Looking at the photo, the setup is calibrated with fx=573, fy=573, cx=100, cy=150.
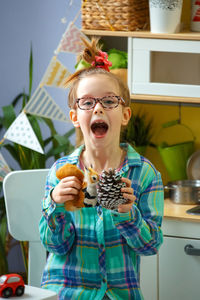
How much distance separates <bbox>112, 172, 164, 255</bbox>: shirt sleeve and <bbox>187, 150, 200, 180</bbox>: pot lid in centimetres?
91

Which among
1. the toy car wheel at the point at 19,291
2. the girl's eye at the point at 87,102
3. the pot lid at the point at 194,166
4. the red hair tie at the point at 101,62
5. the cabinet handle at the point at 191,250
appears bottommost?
the cabinet handle at the point at 191,250

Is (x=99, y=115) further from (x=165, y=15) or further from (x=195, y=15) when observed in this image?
(x=195, y=15)

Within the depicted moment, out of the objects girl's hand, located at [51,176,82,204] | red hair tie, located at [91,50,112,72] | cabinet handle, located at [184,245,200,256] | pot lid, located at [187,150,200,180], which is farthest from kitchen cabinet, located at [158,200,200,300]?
girl's hand, located at [51,176,82,204]

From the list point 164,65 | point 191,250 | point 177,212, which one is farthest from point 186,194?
point 164,65

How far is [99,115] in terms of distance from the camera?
4.96 feet

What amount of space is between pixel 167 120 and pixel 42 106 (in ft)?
2.04

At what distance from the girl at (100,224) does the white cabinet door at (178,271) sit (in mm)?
644

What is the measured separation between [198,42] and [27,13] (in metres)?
1.08

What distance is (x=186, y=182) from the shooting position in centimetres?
251

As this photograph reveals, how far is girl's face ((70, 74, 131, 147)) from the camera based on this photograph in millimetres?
1521

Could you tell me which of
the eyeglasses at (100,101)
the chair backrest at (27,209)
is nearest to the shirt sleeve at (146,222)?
the eyeglasses at (100,101)

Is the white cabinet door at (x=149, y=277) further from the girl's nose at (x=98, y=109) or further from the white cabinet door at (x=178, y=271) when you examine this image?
the girl's nose at (x=98, y=109)

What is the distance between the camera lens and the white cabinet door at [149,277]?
228 cm

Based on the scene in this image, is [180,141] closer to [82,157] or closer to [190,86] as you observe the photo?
[190,86]
